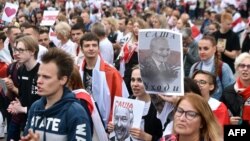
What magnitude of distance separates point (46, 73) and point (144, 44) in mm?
1091

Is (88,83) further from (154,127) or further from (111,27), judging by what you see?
(111,27)

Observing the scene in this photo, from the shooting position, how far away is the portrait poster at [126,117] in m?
5.28

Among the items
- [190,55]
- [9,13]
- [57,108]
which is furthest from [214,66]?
[9,13]

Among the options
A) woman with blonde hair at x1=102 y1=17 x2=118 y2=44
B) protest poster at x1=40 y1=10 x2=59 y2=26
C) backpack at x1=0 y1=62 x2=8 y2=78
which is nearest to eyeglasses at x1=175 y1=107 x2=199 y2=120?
backpack at x1=0 y1=62 x2=8 y2=78

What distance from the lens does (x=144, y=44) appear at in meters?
5.14

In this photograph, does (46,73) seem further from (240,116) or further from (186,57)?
(186,57)

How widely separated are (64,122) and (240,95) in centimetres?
269

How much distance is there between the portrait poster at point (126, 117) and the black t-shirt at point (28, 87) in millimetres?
1202

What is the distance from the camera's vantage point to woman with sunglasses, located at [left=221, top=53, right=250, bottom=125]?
6.11 metres

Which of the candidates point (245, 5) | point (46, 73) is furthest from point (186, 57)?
point (245, 5)

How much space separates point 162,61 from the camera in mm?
4980

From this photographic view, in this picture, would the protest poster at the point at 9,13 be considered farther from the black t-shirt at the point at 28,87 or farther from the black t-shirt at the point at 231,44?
the black t-shirt at the point at 28,87

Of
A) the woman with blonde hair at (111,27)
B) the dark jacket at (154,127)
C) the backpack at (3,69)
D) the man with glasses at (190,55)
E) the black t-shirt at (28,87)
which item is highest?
the woman with blonde hair at (111,27)

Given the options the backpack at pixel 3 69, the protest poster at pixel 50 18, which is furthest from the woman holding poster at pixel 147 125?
the protest poster at pixel 50 18
